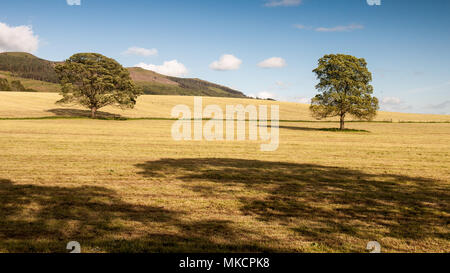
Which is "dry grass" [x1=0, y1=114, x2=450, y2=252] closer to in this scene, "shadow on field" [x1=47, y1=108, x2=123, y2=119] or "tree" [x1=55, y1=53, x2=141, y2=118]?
"tree" [x1=55, y1=53, x2=141, y2=118]

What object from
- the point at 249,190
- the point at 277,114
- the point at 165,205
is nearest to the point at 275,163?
the point at 249,190

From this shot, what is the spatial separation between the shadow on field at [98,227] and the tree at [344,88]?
47.0 metres

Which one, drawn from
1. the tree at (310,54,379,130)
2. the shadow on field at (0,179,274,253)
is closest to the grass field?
the shadow on field at (0,179,274,253)

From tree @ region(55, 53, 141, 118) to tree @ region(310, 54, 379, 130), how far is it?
131ft

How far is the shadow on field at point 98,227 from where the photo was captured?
265 inches

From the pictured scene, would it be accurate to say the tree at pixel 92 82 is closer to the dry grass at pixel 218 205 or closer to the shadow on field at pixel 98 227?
the dry grass at pixel 218 205

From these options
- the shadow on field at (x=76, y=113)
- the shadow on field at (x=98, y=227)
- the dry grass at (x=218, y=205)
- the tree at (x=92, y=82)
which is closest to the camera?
the shadow on field at (x=98, y=227)

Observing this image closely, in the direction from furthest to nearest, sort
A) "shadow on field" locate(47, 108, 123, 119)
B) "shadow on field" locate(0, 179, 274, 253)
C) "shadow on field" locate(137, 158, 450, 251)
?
"shadow on field" locate(47, 108, 123, 119)
"shadow on field" locate(137, 158, 450, 251)
"shadow on field" locate(0, 179, 274, 253)

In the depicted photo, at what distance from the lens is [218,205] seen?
1001 centimetres

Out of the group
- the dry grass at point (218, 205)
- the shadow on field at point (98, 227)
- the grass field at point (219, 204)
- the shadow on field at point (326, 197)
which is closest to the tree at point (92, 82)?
the grass field at point (219, 204)

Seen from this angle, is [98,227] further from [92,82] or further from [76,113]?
[76,113]

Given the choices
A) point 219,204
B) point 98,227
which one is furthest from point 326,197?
point 98,227

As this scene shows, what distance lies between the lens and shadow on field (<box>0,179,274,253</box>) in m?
6.73
